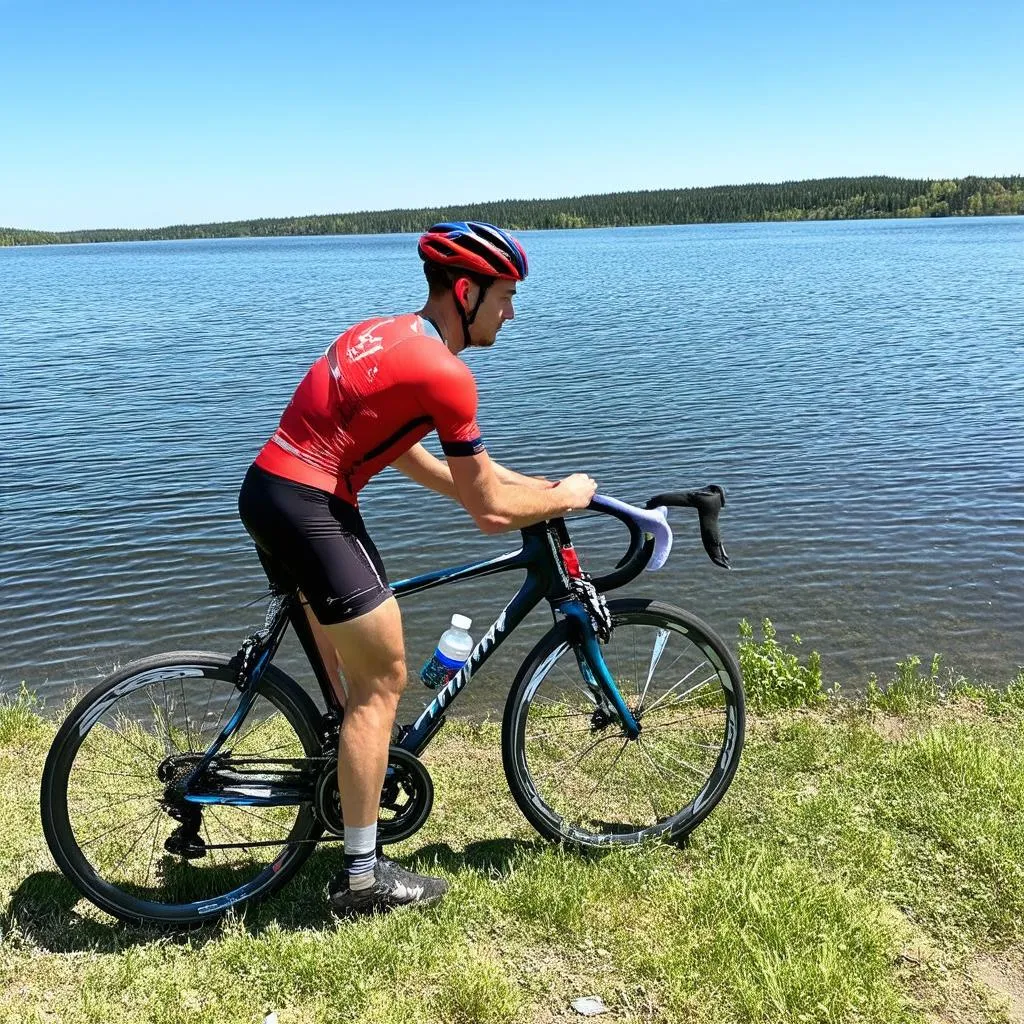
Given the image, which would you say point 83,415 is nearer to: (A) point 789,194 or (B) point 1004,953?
(B) point 1004,953

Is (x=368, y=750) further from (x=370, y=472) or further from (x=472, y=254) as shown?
(x=472, y=254)

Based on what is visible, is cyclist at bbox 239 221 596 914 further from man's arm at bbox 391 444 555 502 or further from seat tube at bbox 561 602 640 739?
seat tube at bbox 561 602 640 739

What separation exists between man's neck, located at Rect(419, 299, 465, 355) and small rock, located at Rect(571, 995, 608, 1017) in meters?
2.55

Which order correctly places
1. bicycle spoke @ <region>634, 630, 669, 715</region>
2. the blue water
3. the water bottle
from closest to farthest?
the water bottle → bicycle spoke @ <region>634, 630, 669, 715</region> → the blue water

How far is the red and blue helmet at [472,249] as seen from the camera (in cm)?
365

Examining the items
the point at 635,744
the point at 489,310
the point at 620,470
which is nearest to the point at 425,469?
the point at 489,310

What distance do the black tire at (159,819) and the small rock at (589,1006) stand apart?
1400mm

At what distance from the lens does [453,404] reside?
345 cm

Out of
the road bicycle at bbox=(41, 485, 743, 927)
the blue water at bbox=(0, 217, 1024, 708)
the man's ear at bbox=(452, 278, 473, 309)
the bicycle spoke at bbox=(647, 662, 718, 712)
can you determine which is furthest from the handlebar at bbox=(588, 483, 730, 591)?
the blue water at bbox=(0, 217, 1024, 708)

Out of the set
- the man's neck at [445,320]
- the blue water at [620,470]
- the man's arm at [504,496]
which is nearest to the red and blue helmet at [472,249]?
the man's neck at [445,320]

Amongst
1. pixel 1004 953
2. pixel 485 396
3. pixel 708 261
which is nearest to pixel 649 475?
pixel 485 396

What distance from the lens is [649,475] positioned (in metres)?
14.6

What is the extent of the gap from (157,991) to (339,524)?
6.04 ft

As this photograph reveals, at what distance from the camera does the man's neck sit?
12.3 ft
